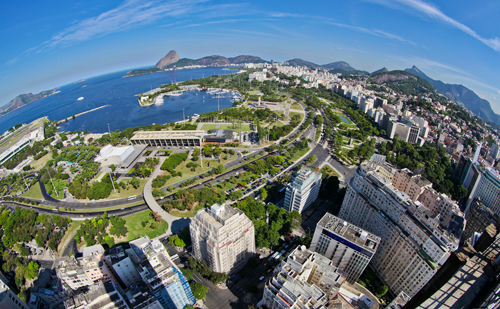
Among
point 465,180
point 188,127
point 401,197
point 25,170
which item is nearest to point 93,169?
point 25,170

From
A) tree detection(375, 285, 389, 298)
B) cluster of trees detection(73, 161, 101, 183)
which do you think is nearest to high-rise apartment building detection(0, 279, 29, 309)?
cluster of trees detection(73, 161, 101, 183)

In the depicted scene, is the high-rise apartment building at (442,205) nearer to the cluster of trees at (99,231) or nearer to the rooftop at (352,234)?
the rooftop at (352,234)

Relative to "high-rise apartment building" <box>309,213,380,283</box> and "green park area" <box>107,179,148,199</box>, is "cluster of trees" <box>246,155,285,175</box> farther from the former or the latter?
"high-rise apartment building" <box>309,213,380,283</box>

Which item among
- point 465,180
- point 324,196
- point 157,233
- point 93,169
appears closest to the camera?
point 157,233

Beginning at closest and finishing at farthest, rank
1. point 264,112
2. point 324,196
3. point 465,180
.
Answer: point 324,196 < point 465,180 < point 264,112

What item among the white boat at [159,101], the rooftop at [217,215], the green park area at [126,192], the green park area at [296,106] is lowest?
the green park area at [126,192]

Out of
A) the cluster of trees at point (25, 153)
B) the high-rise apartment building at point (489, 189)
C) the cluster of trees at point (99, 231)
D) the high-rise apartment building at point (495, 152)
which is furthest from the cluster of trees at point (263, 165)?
the cluster of trees at point (25, 153)

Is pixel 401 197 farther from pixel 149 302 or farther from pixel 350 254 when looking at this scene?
pixel 149 302
